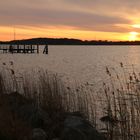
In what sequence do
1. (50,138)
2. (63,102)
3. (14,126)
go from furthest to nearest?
(63,102) → (50,138) → (14,126)

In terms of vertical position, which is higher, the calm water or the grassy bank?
the grassy bank

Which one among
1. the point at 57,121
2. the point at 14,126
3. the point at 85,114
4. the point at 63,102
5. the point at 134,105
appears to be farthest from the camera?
the point at 63,102

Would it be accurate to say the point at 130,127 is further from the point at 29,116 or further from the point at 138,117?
the point at 29,116

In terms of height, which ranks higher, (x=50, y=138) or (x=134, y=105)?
(x=134, y=105)

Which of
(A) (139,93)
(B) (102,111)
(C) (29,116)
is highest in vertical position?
(A) (139,93)

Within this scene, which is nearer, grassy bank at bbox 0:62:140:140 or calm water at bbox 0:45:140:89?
grassy bank at bbox 0:62:140:140

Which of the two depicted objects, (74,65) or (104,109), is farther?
(74,65)

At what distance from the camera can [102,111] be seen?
19.5 metres

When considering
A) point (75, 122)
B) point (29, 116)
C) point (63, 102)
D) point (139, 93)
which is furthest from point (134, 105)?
point (63, 102)

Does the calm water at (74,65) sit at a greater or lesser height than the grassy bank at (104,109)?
lesser

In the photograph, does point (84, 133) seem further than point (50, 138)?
No

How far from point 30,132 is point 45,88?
586cm

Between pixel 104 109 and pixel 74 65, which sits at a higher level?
pixel 104 109

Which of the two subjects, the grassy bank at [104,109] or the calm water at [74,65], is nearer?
the grassy bank at [104,109]
